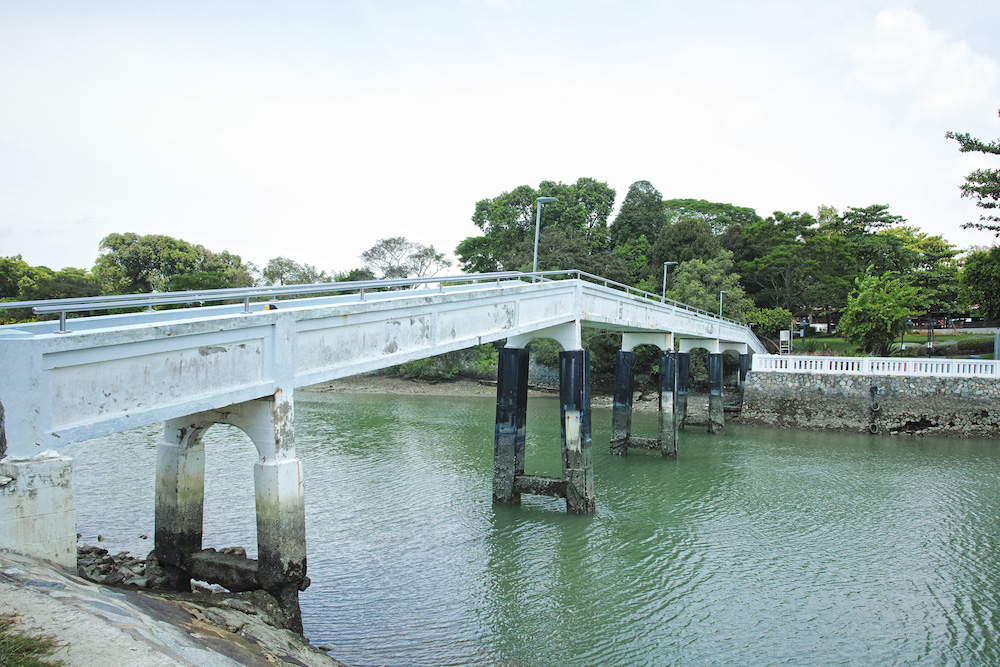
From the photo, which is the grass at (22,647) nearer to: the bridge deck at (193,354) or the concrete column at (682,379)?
the bridge deck at (193,354)

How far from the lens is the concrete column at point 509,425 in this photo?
16.7 metres

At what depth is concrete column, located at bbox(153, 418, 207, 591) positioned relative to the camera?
361 inches

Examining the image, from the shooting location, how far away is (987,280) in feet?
94.8

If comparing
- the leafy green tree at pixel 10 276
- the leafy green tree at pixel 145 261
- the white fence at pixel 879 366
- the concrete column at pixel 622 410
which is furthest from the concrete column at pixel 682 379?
the leafy green tree at pixel 10 276

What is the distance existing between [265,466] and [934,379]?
111 feet

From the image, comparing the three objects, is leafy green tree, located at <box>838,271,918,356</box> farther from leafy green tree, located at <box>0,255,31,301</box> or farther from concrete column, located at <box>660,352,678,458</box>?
leafy green tree, located at <box>0,255,31,301</box>

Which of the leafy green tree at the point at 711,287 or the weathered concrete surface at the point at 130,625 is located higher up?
the leafy green tree at the point at 711,287

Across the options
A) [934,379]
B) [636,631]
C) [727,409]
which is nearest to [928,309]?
[934,379]

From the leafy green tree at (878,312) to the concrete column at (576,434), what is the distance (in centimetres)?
2956

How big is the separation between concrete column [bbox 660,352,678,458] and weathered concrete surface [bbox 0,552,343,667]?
19.3m

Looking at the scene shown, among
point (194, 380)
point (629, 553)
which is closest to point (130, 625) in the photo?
point (194, 380)

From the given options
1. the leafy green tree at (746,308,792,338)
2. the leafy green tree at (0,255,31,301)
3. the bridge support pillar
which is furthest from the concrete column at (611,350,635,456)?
the leafy green tree at (0,255,31,301)

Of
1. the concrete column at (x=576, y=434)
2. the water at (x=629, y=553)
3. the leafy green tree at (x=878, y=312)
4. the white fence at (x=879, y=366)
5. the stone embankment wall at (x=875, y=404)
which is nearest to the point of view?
the water at (x=629, y=553)

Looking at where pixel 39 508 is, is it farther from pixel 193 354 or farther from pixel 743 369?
pixel 743 369
